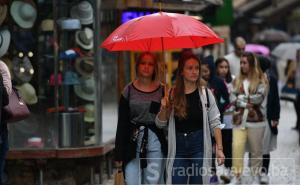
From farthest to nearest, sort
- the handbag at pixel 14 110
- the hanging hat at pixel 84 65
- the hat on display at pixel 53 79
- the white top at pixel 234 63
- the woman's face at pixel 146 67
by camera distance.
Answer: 1. the white top at pixel 234 63
2. the hanging hat at pixel 84 65
3. the hat on display at pixel 53 79
4. the handbag at pixel 14 110
5. the woman's face at pixel 146 67

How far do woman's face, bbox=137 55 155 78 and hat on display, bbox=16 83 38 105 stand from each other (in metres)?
3.47

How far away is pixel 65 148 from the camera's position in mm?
10297

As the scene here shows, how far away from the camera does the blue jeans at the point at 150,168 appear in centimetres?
732


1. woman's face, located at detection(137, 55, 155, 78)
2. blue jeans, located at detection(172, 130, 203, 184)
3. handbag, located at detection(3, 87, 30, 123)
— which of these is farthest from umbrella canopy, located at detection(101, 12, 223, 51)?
handbag, located at detection(3, 87, 30, 123)

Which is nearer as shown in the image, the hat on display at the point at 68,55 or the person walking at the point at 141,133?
the person walking at the point at 141,133

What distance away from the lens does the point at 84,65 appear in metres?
10.8

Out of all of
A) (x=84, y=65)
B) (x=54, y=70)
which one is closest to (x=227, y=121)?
(x=84, y=65)

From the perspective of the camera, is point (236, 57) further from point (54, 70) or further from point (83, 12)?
point (54, 70)

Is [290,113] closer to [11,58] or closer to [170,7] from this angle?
[170,7]

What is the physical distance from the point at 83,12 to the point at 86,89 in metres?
1.06

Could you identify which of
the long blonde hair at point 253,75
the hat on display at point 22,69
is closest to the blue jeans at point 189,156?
the long blonde hair at point 253,75

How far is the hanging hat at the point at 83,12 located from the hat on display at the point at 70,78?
0.72 metres

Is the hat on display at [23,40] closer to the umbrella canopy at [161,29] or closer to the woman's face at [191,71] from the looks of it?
the umbrella canopy at [161,29]

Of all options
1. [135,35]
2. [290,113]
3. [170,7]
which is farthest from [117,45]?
[290,113]
